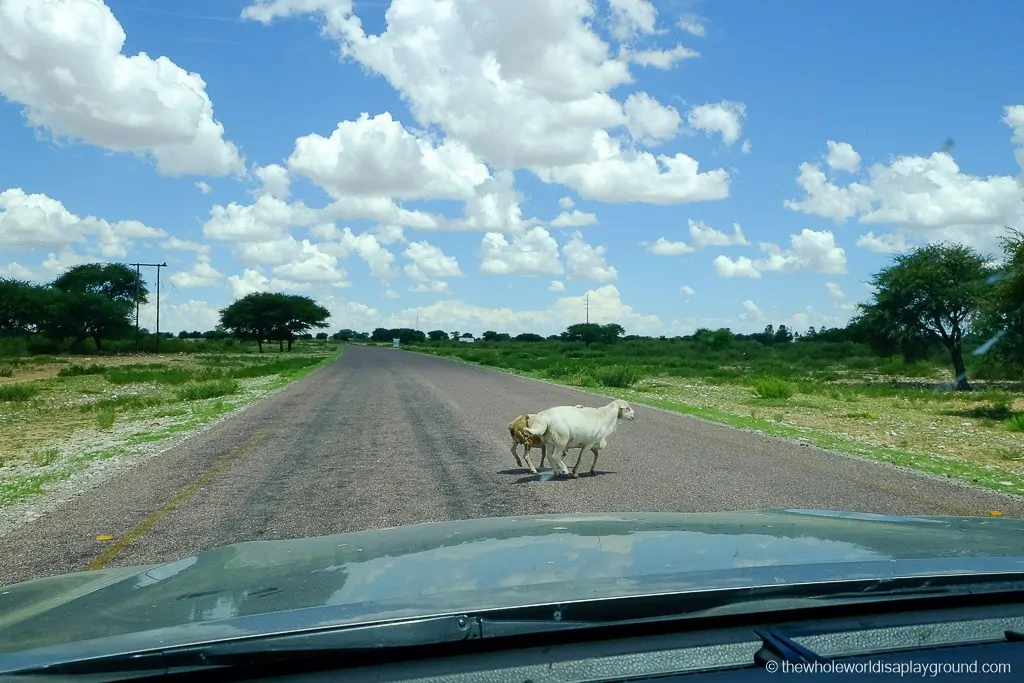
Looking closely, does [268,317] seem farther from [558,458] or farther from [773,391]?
[558,458]

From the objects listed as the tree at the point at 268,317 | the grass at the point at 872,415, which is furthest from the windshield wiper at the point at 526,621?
the tree at the point at 268,317

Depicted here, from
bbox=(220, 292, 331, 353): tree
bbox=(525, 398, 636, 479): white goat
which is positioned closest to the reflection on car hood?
bbox=(525, 398, 636, 479): white goat

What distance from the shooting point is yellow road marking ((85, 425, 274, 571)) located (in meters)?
7.55

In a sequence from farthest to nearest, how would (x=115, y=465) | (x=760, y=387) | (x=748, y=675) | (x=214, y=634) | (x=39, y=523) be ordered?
(x=760, y=387)
(x=115, y=465)
(x=39, y=523)
(x=214, y=634)
(x=748, y=675)

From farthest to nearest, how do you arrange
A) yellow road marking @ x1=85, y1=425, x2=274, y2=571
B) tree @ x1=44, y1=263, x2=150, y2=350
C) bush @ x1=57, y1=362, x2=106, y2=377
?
tree @ x1=44, y1=263, x2=150, y2=350
bush @ x1=57, y1=362, x2=106, y2=377
yellow road marking @ x1=85, y1=425, x2=274, y2=571

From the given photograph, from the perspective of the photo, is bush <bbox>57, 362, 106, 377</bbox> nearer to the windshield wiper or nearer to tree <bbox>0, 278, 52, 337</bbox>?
tree <bbox>0, 278, 52, 337</bbox>

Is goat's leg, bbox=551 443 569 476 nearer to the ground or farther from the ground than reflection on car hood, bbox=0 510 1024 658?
nearer to the ground

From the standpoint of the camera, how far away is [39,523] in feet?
30.7

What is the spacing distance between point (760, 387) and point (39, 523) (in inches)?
1084

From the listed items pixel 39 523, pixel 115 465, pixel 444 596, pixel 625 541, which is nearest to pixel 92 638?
pixel 444 596

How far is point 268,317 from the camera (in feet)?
418

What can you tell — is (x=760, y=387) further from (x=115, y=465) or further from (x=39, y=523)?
(x=39, y=523)

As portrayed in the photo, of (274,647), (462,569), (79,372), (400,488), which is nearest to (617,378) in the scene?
(400,488)

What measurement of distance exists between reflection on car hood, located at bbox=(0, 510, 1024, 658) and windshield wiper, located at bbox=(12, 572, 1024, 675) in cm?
8
